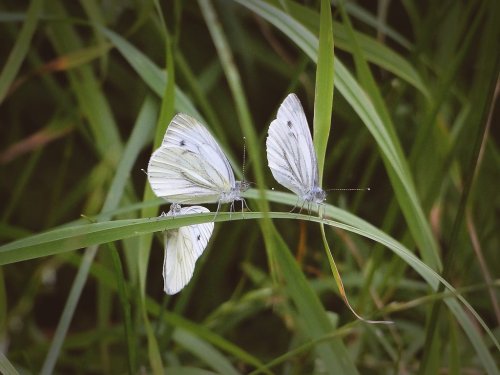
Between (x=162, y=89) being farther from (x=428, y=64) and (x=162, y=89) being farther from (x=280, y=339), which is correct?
(x=280, y=339)

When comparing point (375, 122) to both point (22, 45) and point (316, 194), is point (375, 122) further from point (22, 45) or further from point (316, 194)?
point (22, 45)

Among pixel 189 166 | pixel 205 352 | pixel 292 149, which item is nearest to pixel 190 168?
pixel 189 166

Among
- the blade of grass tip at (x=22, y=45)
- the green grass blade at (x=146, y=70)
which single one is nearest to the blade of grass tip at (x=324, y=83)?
the green grass blade at (x=146, y=70)

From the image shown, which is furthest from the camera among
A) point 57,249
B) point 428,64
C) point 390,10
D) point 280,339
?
point 390,10

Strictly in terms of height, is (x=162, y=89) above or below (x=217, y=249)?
above

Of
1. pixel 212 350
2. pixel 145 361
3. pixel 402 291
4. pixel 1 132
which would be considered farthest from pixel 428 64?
pixel 1 132

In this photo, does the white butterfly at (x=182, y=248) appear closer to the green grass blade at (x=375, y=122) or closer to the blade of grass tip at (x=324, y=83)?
the blade of grass tip at (x=324, y=83)
